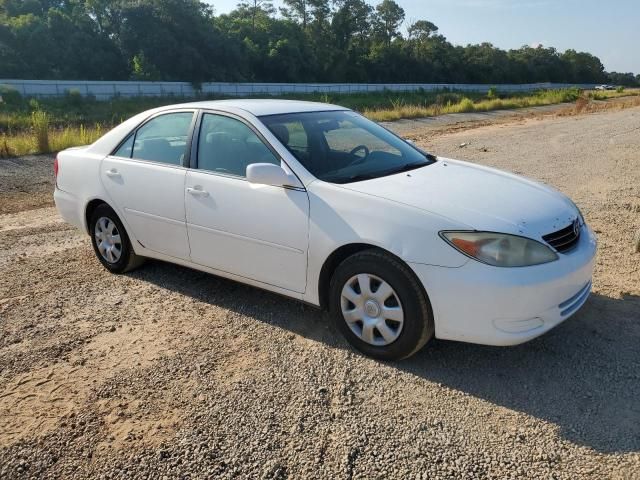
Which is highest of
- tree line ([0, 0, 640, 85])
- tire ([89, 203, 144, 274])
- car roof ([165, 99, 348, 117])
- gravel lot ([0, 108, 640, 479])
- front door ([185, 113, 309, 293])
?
tree line ([0, 0, 640, 85])

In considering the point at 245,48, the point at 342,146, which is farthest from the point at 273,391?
the point at 245,48

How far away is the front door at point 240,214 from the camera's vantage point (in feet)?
12.1

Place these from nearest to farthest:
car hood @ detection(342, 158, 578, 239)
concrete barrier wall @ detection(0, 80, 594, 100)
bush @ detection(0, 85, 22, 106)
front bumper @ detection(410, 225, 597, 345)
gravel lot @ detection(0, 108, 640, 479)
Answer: gravel lot @ detection(0, 108, 640, 479), front bumper @ detection(410, 225, 597, 345), car hood @ detection(342, 158, 578, 239), bush @ detection(0, 85, 22, 106), concrete barrier wall @ detection(0, 80, 594, 100)

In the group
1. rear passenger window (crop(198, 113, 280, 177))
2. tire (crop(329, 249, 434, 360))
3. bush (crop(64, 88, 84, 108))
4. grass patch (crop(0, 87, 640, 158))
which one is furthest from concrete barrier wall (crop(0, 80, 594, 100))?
tire (crop(329, 249, 434, 360))

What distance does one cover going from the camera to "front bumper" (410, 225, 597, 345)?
3.02 metres

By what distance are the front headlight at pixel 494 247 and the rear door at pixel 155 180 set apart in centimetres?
222

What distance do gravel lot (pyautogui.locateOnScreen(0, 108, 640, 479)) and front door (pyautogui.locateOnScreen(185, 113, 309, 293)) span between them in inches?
18.2

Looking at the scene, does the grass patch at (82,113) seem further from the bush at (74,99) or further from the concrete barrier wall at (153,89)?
the concrete barrier wall at (153,89)

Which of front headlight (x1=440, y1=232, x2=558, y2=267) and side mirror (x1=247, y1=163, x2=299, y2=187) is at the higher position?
side mirror (x1=247, y1=163, x2=299, y2=187)

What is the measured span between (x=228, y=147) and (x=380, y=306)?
1750 mm

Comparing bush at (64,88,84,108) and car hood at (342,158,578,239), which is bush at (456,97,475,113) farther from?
car hood at (342,158,578,239)

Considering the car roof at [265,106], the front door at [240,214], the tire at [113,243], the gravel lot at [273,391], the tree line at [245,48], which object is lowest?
the gravel lot at [273,391]

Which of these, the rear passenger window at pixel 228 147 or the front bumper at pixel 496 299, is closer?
the front bumper at pixel 496 299

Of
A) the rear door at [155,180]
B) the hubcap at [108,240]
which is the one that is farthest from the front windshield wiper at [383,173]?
the hubcap at [108,240]
